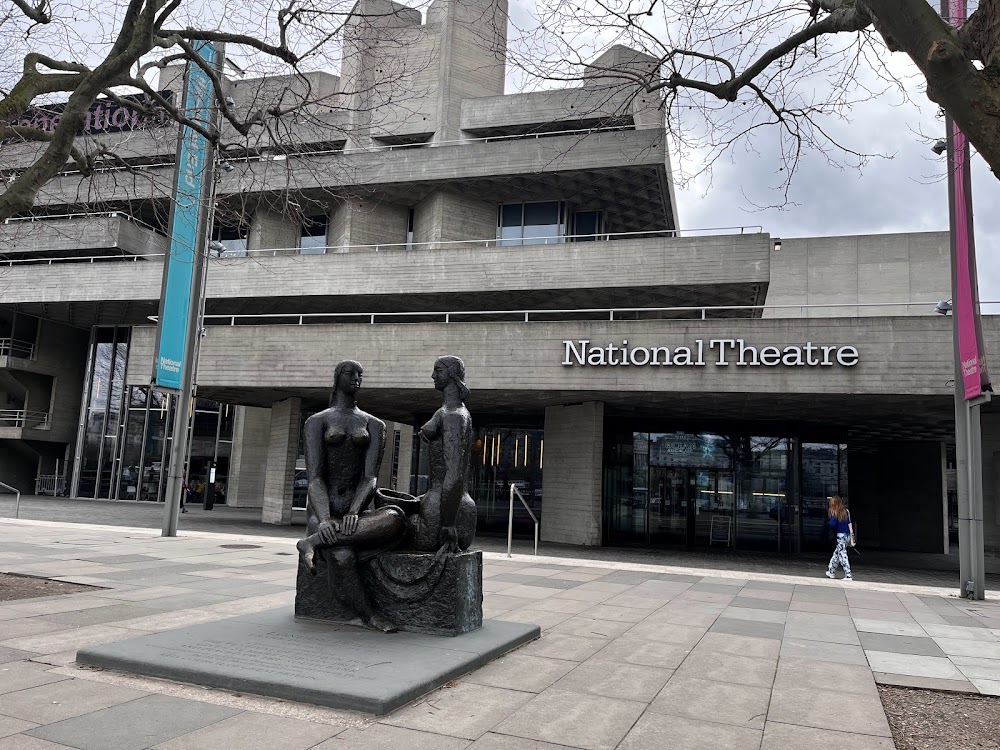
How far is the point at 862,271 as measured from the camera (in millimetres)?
34750

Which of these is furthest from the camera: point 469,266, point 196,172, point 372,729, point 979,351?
point 469,266

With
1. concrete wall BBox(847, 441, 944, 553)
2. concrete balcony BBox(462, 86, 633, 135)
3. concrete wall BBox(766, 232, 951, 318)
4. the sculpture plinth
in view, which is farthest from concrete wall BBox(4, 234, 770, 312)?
the sculpture plinth

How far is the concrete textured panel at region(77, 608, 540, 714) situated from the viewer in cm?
469

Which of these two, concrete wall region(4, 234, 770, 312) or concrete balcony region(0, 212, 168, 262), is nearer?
concrete wall region(4, 234, 770, 312)

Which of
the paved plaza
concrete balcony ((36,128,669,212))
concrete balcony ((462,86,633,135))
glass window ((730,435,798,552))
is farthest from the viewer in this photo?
concrete balcony ((462,86,633,135))

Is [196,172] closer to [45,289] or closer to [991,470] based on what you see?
[45,289]

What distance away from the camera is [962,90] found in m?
3.98

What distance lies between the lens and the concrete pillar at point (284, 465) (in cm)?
2238

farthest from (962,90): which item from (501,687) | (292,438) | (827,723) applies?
(292,438)

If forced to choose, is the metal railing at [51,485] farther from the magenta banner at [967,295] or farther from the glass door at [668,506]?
the magenta banner at [967,295]

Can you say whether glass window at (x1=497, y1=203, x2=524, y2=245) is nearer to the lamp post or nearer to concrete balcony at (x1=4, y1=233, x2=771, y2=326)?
concrete balcony at (x1=4, y1=233, x2=771, y2=326)

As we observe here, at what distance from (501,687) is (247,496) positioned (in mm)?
32508

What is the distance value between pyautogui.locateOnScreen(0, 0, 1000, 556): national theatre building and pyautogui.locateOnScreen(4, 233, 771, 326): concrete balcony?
89mm

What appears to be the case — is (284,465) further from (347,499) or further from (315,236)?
(347,499)
